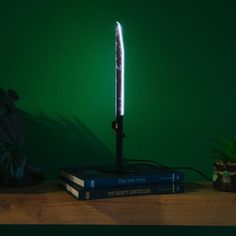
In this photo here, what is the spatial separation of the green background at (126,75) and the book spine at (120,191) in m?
0.27

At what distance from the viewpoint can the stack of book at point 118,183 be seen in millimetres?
1039

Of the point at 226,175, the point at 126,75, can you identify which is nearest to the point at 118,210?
the point at 226,175

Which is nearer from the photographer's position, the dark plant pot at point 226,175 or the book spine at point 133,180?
the book spine at point 133,180

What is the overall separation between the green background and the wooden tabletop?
1.07ft

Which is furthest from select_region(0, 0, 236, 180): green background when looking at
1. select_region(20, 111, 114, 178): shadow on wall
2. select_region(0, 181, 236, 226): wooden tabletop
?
select_region(0, 181, 236, 226): wooden tabletop

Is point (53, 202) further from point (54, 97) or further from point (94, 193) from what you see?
point (54, 97)

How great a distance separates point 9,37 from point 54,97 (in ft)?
0.87

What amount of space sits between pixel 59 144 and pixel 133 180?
0.39 meters

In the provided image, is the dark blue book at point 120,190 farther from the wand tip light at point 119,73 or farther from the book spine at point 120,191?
the wand tip light at point 119,73

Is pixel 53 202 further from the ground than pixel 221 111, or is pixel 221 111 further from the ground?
pixel 221 111

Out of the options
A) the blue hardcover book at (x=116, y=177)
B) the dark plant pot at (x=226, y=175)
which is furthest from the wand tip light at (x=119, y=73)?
the dark plant pot at (x=226, y=175)

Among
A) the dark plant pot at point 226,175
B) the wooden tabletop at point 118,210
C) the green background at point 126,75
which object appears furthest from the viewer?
the green background at point 126,75
